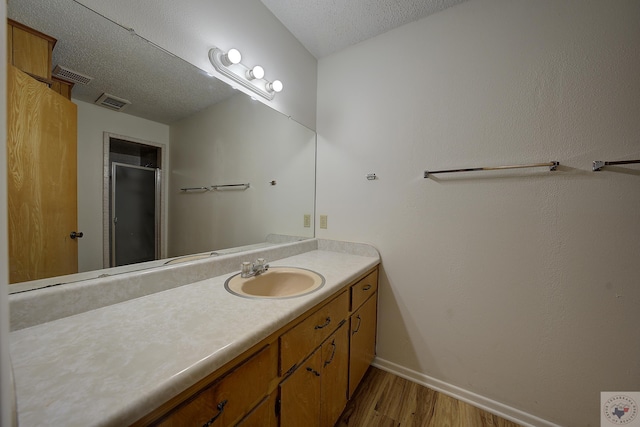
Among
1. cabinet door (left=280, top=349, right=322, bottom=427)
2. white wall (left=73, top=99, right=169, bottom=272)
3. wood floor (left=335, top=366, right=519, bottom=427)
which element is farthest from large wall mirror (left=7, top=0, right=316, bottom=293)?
wood floor (left=335, top=366, right=519, bottom=427)

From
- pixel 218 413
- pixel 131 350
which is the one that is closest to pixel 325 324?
pixel 218 413

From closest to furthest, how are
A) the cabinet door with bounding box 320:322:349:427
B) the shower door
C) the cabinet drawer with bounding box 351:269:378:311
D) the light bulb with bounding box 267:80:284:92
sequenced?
the shower door → the cabinet door with bounding box 320:322:349:427 → the cabinet drawer with bounding box 351:269:378:311 → the light bulb with bounding box 267:80:284:92

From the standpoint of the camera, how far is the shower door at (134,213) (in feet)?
2.74

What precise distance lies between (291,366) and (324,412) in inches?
16.4

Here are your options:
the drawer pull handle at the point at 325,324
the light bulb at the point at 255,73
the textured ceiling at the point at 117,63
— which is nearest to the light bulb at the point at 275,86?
the light bulb at the point at 255,73

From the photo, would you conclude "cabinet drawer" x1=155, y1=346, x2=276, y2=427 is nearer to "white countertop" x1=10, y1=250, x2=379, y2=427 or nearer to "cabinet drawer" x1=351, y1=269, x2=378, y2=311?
"white countertop" x1=10, y1=250, x2=379, y2=427

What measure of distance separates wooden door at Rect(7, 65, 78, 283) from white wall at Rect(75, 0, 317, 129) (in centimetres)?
40

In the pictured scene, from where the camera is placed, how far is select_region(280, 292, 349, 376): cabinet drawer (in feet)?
2.45

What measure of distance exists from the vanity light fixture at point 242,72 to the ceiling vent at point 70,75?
53 centimetres

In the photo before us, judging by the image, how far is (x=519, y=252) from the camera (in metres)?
1.17

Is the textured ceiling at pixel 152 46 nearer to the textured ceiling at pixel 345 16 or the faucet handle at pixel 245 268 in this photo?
the textured ceiling at pixel 345 16

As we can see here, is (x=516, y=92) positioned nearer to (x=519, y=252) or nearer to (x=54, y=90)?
(x=519, y=252)

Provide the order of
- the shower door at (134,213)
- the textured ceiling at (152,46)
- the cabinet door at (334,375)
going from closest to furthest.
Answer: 1. the textured ceiling at (152,46)
2. the shower door at (134,213)
3. the cabinet door at (334,375)

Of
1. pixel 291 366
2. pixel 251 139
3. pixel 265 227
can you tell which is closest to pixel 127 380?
pixel 291 366
